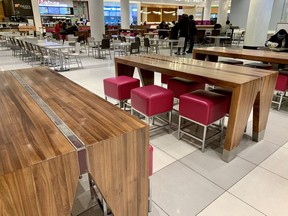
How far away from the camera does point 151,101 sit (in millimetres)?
2668

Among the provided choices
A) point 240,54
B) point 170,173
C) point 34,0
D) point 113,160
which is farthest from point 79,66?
point 34,0

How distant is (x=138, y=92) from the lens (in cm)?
283

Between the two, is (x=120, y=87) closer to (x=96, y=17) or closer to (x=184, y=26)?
(x=184, y=26)

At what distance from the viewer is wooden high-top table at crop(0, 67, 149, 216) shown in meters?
0.90

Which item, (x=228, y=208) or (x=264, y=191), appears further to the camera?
(x=264, y=191)

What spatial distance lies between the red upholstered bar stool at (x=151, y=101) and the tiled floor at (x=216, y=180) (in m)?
0.42

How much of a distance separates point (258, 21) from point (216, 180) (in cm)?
895

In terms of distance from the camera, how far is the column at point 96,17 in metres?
10.4

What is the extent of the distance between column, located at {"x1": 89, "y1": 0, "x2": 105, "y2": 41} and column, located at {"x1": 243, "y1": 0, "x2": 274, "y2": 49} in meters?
6.60

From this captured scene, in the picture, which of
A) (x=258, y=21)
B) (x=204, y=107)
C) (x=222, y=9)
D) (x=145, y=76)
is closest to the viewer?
(x=204, y=107)

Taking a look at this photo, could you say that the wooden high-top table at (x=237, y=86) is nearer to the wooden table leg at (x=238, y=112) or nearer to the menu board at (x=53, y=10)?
the wooden table leg at (x=238, y=112)

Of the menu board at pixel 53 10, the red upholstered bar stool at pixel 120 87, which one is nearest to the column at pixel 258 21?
the red upholstered bar stool at pixel 120 87

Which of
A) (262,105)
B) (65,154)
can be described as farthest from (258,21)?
(65,154)

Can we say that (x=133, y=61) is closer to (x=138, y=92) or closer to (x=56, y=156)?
(x=138, y=92)
